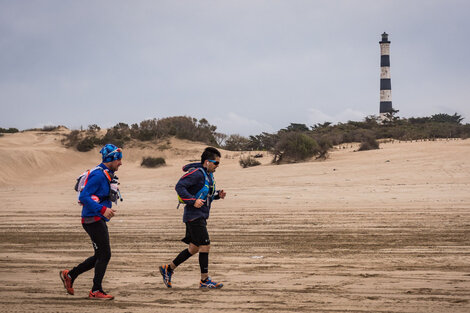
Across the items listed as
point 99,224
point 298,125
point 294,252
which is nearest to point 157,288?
point 99,224

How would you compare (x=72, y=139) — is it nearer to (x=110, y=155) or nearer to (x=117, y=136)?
(x=117, y=136)

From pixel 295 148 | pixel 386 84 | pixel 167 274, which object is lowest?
pixel 167 274

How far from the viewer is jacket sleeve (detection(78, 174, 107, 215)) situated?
6.64 m

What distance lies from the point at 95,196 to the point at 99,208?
17 cm

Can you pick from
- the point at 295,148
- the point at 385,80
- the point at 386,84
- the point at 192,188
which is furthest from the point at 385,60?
the point at 192,188

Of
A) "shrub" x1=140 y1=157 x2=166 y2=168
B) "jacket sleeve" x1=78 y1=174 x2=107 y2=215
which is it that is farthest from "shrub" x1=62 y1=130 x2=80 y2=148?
"jacket sleeve" x1=78 y1=174 x2=107 y2=215

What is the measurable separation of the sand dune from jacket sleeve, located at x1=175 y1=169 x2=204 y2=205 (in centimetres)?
115

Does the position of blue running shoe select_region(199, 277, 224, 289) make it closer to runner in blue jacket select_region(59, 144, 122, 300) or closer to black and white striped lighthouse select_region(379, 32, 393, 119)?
runner in blue jacket select_region(59, 144, 122, 300)

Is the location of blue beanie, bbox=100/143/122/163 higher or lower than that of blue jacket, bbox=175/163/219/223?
higher

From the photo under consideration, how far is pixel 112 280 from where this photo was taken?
8062mm

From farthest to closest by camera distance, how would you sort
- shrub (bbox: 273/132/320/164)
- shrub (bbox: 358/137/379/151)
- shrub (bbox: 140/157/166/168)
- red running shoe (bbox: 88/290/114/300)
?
shrub (bbox: 140/157/166/168)
shrub (bbox: 358/137/379/151)
shrub (bbox: 273/132/320/164)
red running shoe (bbox: 88/290/114/300)

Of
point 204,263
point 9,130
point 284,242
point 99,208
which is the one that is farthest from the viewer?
point 9,130

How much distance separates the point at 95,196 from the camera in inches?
265

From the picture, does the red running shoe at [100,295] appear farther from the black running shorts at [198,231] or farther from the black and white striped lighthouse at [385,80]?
the black and white striped lighthouse at [385,80]
